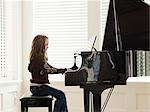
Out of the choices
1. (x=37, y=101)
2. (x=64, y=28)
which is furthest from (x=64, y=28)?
(x=37, y=101)

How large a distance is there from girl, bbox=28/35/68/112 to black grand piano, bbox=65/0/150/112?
44cm

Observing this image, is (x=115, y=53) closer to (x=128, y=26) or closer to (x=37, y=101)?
(x=128, y=26)

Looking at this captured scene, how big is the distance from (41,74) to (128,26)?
1.33 metres

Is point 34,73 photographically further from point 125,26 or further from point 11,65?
point 125,26

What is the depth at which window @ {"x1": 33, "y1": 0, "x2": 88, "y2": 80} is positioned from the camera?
210 inches

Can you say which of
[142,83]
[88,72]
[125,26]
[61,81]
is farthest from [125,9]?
[61,81]

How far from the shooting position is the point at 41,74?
14.7 ft

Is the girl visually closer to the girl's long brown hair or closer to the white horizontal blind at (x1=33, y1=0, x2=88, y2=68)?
the girl's long brown hair

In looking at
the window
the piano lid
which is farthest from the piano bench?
the window

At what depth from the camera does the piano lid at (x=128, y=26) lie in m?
4.24

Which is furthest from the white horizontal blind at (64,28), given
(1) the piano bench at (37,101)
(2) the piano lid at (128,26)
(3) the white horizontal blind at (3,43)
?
(1) the piano bench at (37,101)

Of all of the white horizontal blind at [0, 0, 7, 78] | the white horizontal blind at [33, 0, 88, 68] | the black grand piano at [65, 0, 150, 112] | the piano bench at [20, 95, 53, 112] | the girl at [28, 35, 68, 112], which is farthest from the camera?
the white horizontal blind at [33, 0, 88, 68]

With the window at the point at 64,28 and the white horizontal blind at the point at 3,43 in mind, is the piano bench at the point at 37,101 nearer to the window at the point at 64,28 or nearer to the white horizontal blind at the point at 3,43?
the white horizontal blind at the point at 3,43

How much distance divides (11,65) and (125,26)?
6.81 feet
